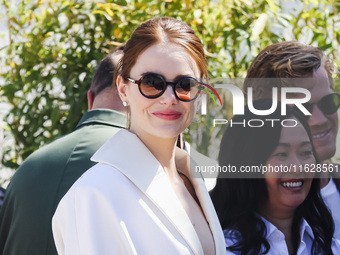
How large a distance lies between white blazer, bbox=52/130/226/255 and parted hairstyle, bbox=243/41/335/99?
33.8 inches

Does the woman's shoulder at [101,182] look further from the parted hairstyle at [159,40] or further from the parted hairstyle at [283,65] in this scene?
the parted hairstyle at [283,65]

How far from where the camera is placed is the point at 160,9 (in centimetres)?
352

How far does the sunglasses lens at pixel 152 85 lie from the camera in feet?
5.88

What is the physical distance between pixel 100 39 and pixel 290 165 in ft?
5.66

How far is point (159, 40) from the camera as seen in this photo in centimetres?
185

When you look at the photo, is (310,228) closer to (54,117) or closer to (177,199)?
(177,199)

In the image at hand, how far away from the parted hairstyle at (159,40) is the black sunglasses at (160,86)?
82 millimetres

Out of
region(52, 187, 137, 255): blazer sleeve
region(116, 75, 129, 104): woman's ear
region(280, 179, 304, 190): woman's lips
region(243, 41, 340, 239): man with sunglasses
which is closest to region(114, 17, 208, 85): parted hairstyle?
region(116, 75, 129, 104): woman's ear

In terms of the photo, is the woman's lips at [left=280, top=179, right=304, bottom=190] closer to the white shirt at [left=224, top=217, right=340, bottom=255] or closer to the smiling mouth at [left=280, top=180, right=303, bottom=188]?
the smiling mouth at [left=280, top=180, right=303, bottom=188]

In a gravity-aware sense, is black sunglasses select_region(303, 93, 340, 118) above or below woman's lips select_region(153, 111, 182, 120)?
below

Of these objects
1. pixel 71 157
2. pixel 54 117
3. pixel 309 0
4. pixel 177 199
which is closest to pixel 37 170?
pixel 71 157

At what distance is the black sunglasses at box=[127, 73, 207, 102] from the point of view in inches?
70.6

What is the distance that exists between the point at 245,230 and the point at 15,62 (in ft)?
7.10

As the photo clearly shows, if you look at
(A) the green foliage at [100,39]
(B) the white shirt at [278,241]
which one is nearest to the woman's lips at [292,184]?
(B) the white shirt at [278,241]
